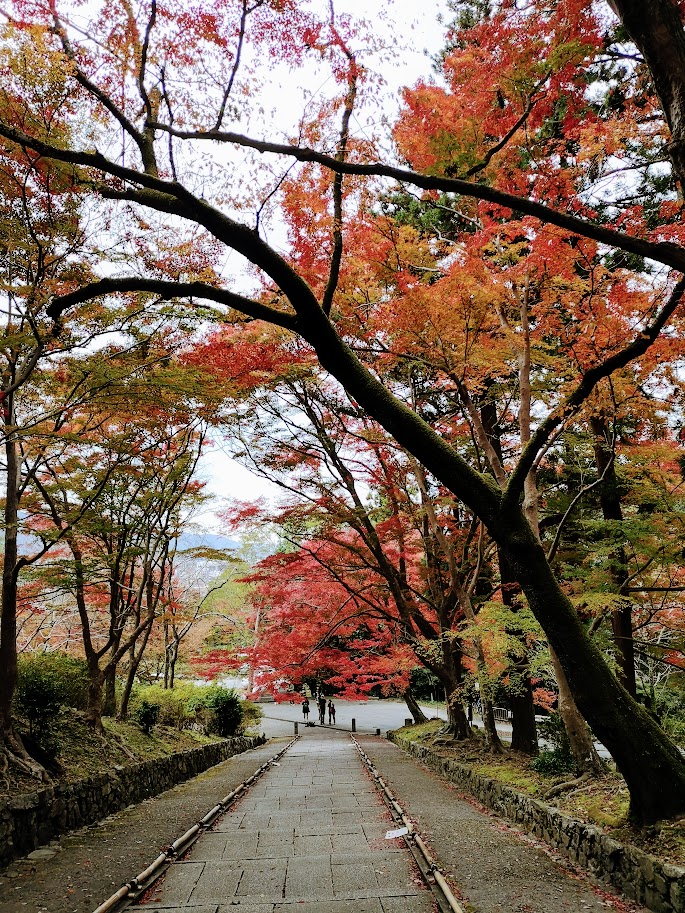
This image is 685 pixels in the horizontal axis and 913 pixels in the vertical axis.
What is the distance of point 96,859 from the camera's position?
225 inches

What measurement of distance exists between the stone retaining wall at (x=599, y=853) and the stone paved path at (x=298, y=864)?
159cm

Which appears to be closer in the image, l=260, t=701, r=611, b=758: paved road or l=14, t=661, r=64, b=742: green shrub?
l=14, t=661, r=64, b=742: green shrub

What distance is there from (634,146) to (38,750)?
10.8 metres

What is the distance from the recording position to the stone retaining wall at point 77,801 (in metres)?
5.63

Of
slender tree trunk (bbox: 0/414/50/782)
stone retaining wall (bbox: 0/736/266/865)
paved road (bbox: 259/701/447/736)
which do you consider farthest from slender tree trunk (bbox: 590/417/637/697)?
paved road (bbox: 259/701/447/736)

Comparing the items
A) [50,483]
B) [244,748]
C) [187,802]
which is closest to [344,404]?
[50,483]

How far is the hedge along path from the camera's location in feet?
15.2

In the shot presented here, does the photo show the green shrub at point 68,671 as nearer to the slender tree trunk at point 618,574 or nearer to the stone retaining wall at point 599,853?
the stone retaining wall at point 599,853

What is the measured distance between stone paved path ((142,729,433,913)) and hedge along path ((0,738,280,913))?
46 centimetres

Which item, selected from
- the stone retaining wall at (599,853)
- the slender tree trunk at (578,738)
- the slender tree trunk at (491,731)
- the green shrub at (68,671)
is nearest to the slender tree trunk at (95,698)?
the green shrub at (68,671)

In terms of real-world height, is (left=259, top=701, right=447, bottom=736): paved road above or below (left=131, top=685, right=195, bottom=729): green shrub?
below

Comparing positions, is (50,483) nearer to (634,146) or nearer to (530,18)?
(530,18)

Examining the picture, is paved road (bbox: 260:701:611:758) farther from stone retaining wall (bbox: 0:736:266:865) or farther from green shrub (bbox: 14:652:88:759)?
green shrub (bbox: 14:652:88:759)

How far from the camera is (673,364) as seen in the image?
843 cm
